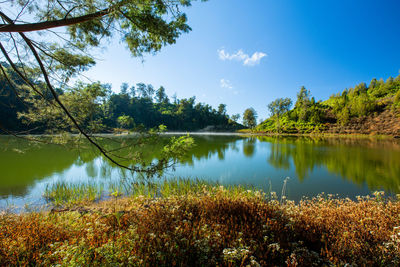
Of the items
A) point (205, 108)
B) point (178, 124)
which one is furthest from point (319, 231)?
point (205, 108)

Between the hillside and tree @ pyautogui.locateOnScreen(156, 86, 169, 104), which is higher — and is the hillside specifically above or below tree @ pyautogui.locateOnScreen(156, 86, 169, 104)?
below

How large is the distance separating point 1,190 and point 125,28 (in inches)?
364

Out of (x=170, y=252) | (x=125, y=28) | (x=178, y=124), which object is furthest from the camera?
(x=178, y=124)

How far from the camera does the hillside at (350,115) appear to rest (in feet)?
156

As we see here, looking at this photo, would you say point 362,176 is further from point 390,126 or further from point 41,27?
point 390,126

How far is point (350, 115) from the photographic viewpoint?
5609 centimetres

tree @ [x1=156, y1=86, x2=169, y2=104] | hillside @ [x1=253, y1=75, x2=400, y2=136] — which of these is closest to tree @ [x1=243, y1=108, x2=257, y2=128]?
hillside @ [x1=253, y1=75, x2=400, y2=136]

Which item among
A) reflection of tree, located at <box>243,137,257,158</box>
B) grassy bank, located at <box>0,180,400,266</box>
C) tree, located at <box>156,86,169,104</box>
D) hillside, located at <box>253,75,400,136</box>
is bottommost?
reflection of tree, located at <box>243,137,257,158</box>

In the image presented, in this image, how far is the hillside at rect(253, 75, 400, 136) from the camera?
1871 inches

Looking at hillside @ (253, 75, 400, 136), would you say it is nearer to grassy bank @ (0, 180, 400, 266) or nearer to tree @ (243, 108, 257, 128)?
tree @ (243, 108, 257, 128)

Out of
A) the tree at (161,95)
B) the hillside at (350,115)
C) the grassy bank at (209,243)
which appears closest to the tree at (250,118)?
the hillside at (350,115)

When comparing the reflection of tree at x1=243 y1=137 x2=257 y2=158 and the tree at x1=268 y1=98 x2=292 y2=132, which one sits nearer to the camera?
the reflection of tree at x1=243 y1=137 x2=257 y2=158

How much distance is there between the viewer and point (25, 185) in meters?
Answer: 7.64

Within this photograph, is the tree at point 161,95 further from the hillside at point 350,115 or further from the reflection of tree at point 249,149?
the reflection of tree at point 249,149
